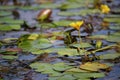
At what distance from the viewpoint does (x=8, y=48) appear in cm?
322

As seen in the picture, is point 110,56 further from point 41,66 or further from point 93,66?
point 41,66

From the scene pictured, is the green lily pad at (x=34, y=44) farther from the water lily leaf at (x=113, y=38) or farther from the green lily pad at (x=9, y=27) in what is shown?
the water lily leaf at (x=113, y=38)

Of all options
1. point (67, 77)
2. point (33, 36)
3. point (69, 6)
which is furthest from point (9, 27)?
point (67, 77)

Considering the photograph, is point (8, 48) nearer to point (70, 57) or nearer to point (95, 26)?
point (70, 57)

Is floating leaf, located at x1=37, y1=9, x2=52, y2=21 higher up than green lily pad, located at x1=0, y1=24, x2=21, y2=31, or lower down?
higher up

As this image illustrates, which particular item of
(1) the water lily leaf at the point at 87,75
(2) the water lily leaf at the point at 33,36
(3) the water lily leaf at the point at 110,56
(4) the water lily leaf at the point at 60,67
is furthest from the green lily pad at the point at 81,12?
(1) the water lily leaf at the point at 87,75

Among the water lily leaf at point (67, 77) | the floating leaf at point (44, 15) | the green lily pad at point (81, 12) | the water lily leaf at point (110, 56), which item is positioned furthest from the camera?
the green lily pad at point (81, 12)

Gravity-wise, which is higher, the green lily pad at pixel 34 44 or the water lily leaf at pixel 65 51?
the green lily pad at pixel 34 44

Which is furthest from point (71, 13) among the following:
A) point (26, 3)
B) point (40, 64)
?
point (40, 64)

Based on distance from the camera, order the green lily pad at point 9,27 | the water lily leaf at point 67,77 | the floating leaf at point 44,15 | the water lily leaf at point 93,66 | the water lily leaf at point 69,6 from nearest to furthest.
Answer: the water lily leaf at point 67,77 < the water lily leaf at point 93,66 < the green lily pad at point 9,27 < the floating leaf at point 44,15 < the water lily leaf at point 69,6

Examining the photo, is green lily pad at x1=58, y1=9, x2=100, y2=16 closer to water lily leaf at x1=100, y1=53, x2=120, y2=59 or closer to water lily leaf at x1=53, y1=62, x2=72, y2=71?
water lily leaf at x1=100, y1=53, x2=120, y2=59

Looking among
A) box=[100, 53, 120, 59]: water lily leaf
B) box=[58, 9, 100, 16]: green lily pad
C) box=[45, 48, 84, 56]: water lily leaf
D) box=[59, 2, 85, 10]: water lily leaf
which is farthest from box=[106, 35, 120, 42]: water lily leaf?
box=[59, 2, 85, 10]: water lily leaf

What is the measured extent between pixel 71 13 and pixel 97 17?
44 centimetres

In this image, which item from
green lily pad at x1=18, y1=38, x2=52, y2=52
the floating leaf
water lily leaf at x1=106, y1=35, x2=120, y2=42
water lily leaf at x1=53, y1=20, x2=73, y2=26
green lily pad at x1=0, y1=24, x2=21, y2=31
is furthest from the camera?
the floating leaf
